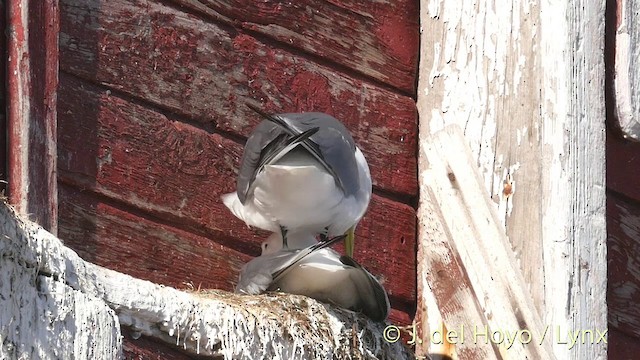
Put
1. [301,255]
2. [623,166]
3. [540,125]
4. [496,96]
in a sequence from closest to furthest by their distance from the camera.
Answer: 1. [301,255]
2. [540,125]
3. [496,96]
4. [623,166]

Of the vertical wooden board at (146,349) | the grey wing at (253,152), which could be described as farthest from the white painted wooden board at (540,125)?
the vertical wooden board at (146,349)

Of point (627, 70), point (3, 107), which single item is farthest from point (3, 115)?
point (627, 70)

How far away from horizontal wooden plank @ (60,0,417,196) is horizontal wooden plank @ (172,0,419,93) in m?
0.03

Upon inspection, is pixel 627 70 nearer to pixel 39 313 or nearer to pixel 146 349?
pixel 146 349

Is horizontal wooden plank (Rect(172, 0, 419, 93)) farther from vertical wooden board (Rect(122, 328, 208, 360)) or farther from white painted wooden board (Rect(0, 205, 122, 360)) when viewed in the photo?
white painted wooden board (Rect(0, 205, 122, 360))

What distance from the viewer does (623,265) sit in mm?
3467

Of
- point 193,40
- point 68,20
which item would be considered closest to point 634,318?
point 193,40

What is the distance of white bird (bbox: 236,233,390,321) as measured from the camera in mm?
2939

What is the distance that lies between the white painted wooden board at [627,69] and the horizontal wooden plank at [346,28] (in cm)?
45

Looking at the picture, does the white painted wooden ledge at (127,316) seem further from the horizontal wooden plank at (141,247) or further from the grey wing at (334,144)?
the grey wing at (334,144)

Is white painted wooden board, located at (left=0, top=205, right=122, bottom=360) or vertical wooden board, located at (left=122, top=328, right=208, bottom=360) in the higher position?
white painted wooden board, located at (left=0, top=205, right=122, bottom=360)

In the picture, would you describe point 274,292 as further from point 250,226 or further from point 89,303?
point 89,303

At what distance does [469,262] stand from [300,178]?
0.38 meters

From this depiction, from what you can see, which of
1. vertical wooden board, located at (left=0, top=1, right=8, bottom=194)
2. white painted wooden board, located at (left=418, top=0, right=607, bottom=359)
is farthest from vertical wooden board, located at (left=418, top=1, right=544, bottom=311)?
vertical wooden board, located at (left=0, top=1, right=8, bottom=194)
